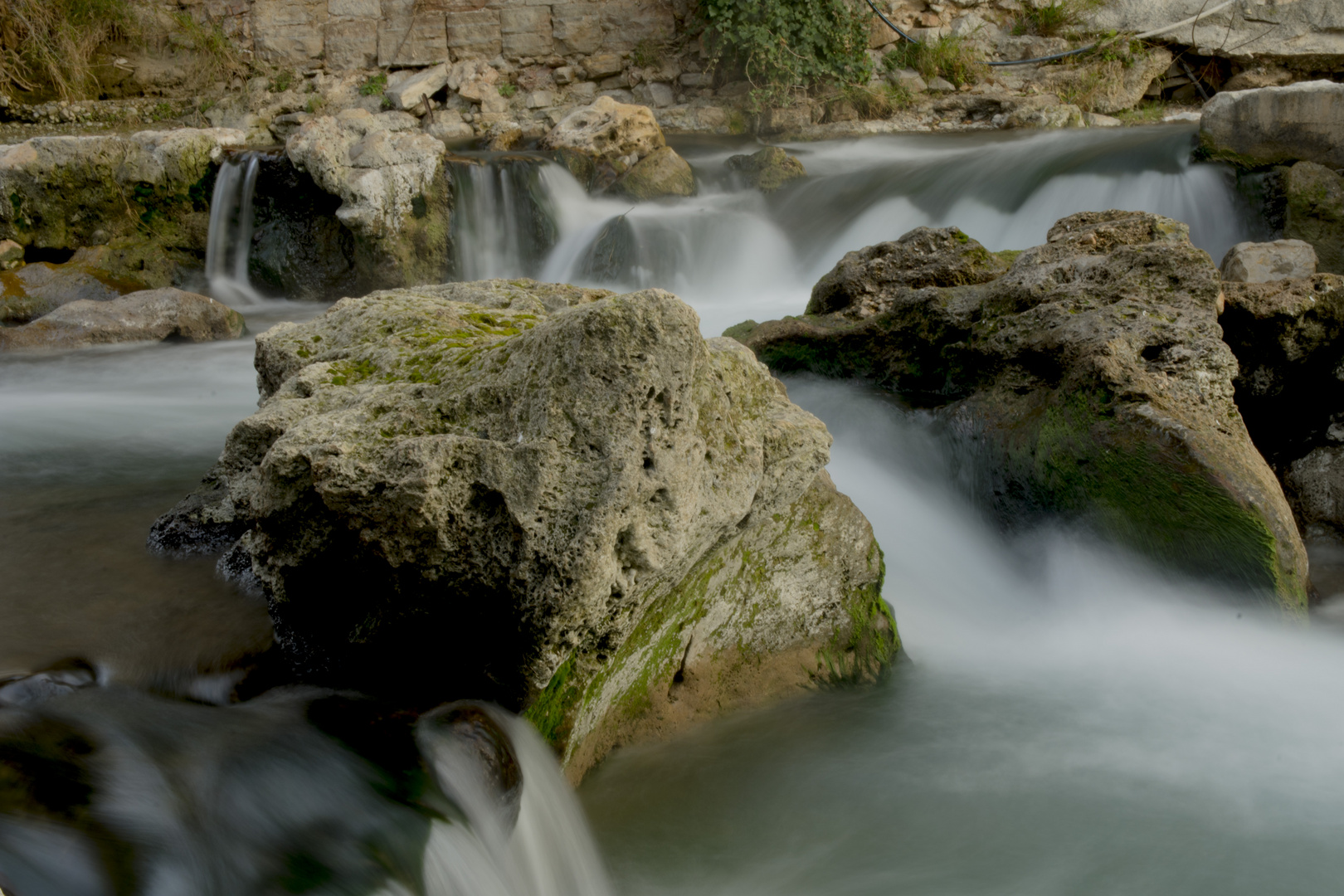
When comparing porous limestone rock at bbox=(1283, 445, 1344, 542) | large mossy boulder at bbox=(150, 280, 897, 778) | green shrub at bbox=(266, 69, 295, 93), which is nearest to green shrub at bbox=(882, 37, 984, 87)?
green shrub at bbox=(266, 69, 295, 93)

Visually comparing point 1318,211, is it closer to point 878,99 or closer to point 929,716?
point 929,716

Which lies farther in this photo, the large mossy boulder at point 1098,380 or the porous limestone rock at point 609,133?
the porous limestone rock at point 609,133

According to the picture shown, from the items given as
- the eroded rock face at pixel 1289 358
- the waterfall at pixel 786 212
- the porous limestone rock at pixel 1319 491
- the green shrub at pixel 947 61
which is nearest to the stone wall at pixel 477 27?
the green shrub at pixel 947 61

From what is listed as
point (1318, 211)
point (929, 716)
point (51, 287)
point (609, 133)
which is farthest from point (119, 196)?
point (1318, 211)

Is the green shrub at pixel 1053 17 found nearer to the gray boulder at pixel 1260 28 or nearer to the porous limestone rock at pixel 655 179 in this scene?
the gray boulder at pixel 1260 28

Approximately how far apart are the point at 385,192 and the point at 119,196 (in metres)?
2.68

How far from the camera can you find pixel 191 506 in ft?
9.87

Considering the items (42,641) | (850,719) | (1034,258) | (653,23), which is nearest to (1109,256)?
(1034,258)

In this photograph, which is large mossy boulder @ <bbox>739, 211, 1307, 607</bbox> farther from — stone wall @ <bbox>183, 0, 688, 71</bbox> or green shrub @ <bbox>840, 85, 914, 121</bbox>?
stone wall @ <bbox>183, 0, 688, 71</bbox>

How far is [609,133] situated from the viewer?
10.1 meters

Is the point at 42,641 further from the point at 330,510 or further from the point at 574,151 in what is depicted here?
the point at 574,151

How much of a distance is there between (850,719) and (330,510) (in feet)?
5.07

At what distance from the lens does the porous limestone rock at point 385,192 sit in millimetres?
8484

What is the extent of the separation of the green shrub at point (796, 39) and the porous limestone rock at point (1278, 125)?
18.9 feet
